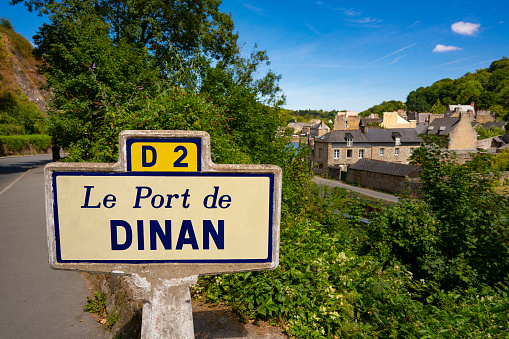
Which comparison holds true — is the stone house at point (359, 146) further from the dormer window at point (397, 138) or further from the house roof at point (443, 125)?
the house roof at point (443, 125)

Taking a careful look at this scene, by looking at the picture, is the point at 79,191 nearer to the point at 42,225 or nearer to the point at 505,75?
the point at 42,225

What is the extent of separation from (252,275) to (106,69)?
25.9 ft

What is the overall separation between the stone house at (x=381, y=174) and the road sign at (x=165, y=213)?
4026 cm

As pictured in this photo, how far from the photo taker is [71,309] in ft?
15.2

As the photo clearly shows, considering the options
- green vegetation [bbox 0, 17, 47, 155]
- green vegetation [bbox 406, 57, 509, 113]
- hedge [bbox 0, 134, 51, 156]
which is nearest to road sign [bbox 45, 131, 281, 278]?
green vegetation [bbox 0, 17, 47, 155]

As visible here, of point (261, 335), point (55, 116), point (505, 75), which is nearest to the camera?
point (261, 335)

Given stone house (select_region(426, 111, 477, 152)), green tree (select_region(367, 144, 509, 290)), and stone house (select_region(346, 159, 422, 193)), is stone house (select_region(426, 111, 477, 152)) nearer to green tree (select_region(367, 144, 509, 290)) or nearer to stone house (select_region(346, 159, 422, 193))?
stone house (select_region(346, 159, 422, 193))

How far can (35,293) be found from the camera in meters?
5.13

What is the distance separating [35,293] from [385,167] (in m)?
44.1

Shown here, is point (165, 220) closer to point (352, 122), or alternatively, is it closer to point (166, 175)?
point (166, 175)

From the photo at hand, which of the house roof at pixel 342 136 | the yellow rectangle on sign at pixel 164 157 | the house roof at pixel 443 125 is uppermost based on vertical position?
the house roof at pixel 443 125

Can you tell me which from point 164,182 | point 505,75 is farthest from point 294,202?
point 505,75

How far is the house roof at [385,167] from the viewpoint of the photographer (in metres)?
39.5

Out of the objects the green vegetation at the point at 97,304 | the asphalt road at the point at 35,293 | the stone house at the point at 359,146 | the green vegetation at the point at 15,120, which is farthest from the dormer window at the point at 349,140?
the green vegetation at the point at 97,304
